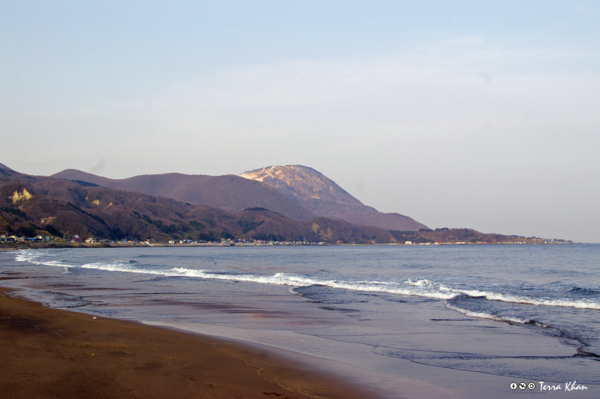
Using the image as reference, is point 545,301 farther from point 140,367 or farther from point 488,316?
point 140,367

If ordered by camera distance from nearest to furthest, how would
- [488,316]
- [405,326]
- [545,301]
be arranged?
[405,326]
[488,316]
[545,301]

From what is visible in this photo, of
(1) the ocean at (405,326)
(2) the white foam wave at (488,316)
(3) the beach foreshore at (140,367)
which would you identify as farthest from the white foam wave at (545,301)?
(3) the beach foreshore at (140,367)

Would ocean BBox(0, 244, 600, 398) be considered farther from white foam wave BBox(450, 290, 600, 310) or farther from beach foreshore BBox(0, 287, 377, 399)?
beach foreshore BBox(0, 287, 377, 399)

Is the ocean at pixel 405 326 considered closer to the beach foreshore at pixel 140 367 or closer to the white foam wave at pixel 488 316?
the white foam wave at pixel 488 316

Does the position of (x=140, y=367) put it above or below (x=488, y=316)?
above

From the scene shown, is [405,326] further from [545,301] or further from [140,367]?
[545,301]

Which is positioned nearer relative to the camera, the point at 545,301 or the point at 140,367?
the point at 140,367

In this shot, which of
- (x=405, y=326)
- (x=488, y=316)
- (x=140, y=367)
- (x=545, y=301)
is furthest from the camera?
(x=545, y=301)

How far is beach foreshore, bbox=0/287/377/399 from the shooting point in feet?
→ 23.5

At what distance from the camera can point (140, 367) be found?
8648mm

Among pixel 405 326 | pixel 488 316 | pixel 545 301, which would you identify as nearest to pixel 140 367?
pixel 405 326

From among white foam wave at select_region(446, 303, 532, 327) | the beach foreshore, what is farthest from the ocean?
the beach foreshore

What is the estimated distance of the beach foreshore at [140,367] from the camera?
282 inches

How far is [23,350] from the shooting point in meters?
8.98
